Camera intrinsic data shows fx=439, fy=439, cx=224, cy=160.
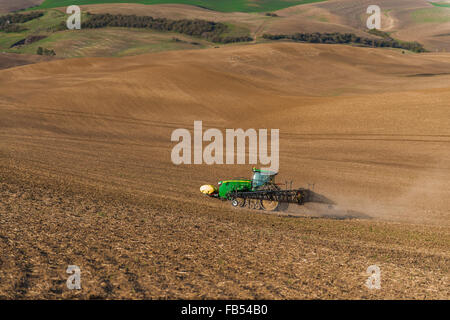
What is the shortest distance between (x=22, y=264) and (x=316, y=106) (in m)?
43.7

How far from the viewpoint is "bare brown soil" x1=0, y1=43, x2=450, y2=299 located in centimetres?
1142

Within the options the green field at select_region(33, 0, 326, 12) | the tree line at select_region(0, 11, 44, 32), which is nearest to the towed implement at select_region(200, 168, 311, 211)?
the tree line at select_region(0, 11, 44, 32)

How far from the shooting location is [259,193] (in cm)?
2227

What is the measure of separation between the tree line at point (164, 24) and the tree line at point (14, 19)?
25234 mm

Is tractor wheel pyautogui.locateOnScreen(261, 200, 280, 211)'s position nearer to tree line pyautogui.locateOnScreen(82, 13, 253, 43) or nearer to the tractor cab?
the tractor cab

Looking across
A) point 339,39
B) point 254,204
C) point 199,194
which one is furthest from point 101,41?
point 254,204

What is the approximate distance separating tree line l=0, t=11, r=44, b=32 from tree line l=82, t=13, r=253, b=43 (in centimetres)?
2523

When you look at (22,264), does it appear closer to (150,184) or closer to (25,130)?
(150,184)

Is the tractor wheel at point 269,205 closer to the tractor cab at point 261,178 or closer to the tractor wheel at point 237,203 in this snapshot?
the tractor cab at point 261,178

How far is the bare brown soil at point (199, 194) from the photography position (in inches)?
450

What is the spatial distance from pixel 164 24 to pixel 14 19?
5462 cm

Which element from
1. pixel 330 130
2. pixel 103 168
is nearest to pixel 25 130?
pixel 103 168

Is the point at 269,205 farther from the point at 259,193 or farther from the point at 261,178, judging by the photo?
the point at 261,178
